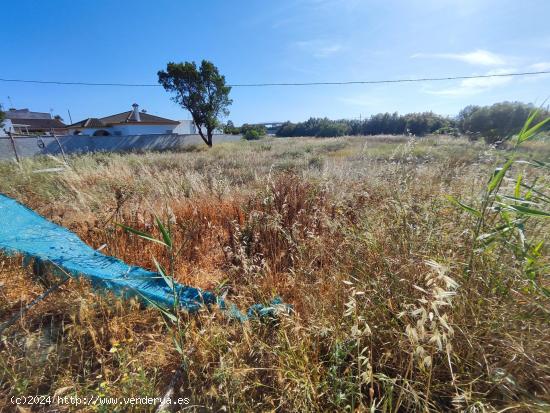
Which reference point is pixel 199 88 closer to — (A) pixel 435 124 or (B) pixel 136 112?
(B) pixel 136 112

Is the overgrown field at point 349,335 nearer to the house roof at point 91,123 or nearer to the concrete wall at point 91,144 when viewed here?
the concrete wall at point 91,144

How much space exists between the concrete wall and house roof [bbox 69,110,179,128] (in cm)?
777

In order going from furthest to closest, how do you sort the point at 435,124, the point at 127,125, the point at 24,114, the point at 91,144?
1. the point at 24,114
2. the point at 127,125
3. the point at 435,124
4. the point at 91,144

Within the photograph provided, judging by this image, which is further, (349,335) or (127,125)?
(127,125)

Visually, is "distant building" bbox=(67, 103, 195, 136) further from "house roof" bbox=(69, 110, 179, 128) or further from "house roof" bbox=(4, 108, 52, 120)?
"house roof" bbox=(4, 108, 52, 120)

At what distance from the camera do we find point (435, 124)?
23781mm

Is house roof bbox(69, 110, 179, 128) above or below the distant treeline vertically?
above

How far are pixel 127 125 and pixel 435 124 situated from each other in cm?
3498

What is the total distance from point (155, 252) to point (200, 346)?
1422mm

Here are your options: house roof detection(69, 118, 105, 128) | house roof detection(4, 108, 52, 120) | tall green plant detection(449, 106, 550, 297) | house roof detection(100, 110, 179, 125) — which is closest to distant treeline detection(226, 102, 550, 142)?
tall green plant detection(449, 106, 550, 297)

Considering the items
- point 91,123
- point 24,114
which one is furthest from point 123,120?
point 24,114

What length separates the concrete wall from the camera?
15.4 m

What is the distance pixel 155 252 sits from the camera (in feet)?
7.85

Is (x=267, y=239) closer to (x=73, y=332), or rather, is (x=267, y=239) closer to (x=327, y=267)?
(x=327, y=267)
